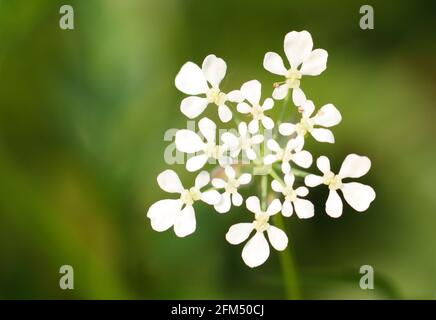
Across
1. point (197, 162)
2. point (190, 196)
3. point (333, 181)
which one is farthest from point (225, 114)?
point (333, 181)

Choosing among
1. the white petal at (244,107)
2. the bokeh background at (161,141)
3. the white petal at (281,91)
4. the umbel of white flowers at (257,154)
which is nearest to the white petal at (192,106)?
the umbel of white flowers at (257,154)

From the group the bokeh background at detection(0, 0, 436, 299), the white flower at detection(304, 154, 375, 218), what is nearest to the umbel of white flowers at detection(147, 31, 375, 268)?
the white flower at detection(304, 154, 375, 218)

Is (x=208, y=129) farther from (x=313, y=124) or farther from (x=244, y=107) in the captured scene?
(x=313, y=124)

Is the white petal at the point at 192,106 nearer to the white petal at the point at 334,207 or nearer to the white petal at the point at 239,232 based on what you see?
the white petal at the point at 239,232

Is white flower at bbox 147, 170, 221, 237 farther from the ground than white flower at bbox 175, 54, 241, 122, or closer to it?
closer to it

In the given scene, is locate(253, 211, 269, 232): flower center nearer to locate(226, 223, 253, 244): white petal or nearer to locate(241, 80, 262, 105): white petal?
locate(226, 223, 253, 244): white petal
